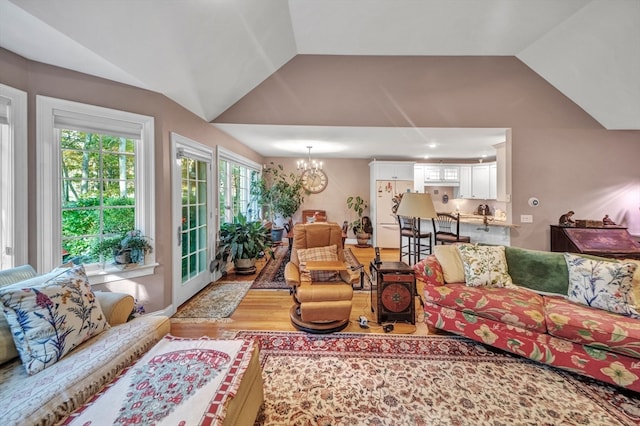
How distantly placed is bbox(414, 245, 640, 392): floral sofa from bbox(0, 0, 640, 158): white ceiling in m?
2.24

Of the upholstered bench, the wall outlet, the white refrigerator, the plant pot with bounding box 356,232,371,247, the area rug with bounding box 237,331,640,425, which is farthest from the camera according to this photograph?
the plant pot with bounding box 356,232,371,247

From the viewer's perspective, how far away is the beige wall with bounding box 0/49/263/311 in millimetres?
1859

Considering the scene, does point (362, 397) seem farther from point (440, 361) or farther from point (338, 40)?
point (338, 40)

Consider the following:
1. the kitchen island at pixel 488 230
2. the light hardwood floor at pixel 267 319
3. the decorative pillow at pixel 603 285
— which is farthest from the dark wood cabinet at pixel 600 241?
the light hardwood floor at pixel 267 319

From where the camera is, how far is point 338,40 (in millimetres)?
3201

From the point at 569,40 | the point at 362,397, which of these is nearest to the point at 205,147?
the point at 362,397

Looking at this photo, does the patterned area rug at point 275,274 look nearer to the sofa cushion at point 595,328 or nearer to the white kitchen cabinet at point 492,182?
the sofa cushion at point 595,328

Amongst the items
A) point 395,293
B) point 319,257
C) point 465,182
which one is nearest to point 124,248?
point 319,257

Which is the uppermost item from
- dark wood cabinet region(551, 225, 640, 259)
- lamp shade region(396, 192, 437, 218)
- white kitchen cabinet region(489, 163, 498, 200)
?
white kitchen cabinet region(489, 163, 498, 200)

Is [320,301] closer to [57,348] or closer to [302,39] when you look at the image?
[57,348]

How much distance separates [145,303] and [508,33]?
5.33 metres

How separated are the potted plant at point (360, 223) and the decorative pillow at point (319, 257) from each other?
A: 3497 mm

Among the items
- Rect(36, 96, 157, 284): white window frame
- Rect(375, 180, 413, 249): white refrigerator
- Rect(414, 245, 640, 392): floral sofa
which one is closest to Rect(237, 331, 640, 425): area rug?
Rect(414, 245, 640, 392): floral sofa

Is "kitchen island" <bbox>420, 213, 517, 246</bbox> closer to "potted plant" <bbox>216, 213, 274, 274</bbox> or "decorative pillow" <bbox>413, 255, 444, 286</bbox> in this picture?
"decorative pillow" <bbox>413, 255, 444, 286</bbox>
